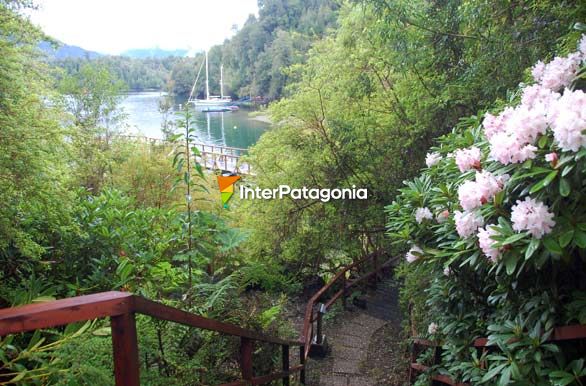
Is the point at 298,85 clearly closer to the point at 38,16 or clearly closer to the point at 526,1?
the point at 526,1

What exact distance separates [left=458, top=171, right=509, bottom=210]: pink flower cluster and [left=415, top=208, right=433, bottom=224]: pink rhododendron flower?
0.57 meters

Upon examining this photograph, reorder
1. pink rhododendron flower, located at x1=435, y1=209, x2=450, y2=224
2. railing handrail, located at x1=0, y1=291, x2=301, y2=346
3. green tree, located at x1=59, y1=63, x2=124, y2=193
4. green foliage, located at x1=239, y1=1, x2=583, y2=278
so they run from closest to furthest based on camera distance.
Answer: railing handrail, located at x1=0, y1=291, x2=301, y2=346 < pink rhododendron flower, located at x1=435, y1=209, x2=450, y2=224 < green foliage, located at x1=239, y1=1, x2=583, y2=278 < green tree, located at x1=59, y1=63, x2=124, y2=193

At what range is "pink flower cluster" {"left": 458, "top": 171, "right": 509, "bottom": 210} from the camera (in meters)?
1.40

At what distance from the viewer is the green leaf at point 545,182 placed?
1140mm

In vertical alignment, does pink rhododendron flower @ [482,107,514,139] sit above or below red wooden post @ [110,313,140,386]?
above

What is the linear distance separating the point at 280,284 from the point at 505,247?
5448 millimetres

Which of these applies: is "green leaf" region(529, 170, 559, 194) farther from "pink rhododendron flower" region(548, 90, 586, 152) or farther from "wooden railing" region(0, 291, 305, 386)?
"wooden railing" region(0, 291, 305, 386)

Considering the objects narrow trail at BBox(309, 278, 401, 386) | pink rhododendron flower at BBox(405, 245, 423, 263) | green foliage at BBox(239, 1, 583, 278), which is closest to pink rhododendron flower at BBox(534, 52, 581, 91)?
pink rhododendron flower at BBox(405, 245, 423, 263)

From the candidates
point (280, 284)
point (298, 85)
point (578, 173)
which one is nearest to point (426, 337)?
point (578, 173)

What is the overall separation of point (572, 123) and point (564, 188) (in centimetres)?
17

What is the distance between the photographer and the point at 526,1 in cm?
314

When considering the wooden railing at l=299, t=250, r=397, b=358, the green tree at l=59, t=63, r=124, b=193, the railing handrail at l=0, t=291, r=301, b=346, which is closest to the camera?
the railing handrail at l=0, t=291, r=301, b=346

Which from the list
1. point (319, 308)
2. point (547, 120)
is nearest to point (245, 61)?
point (319, 308)

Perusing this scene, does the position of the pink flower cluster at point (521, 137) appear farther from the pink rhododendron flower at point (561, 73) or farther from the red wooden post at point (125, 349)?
the red wooden post at point (125, 349)
